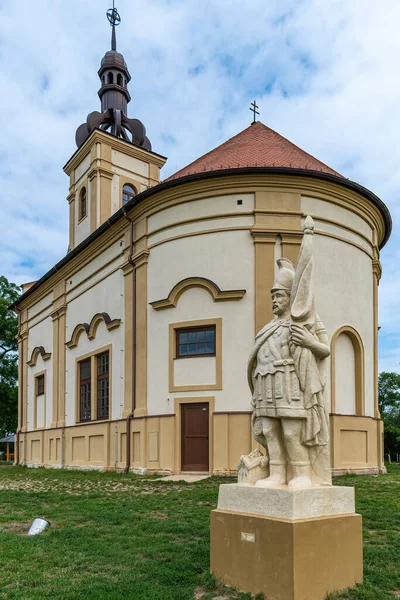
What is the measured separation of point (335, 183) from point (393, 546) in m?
12.2

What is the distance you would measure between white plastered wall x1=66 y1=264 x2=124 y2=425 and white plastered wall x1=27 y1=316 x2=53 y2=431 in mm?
2622

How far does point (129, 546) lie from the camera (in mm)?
7340

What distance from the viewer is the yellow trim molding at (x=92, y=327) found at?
20462 mm

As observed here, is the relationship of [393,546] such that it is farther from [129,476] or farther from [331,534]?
[129,476]

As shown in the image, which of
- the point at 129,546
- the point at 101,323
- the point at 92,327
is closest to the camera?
the point at 129,546

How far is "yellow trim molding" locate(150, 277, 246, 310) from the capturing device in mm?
16625

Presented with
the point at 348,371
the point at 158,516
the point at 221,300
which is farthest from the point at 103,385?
the point at 158,516

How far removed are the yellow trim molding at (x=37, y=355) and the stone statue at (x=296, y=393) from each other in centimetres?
2293

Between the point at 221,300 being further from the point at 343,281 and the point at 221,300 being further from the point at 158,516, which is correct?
the point at 158,516

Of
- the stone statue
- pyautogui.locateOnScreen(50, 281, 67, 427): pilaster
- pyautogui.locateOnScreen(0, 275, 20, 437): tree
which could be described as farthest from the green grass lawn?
pyautogui.locateOnScreen(0, 275, 20, 437): tree

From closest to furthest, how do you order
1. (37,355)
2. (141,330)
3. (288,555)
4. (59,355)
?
(288,555), (141,330), (59,355), (37,355)

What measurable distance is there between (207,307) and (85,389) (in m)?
8.59

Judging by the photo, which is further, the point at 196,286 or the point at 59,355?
the point at 59,355

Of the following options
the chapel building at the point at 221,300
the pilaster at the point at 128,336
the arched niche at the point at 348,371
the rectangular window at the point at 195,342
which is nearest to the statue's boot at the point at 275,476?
the chapel building at the point at 221,300
